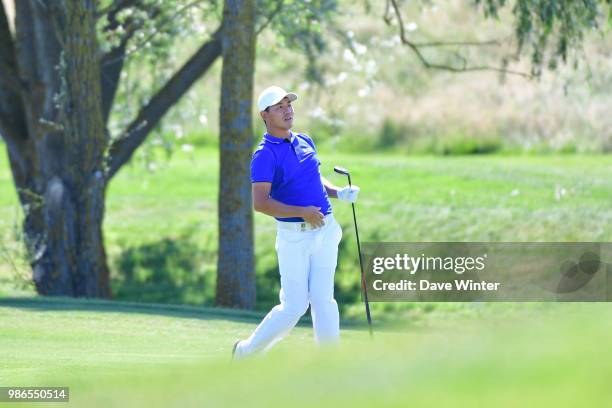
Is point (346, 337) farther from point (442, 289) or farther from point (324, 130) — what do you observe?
point (324, 130)

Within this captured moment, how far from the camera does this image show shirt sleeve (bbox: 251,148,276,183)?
9961 mm

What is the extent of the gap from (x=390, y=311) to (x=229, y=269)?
12.4 ft

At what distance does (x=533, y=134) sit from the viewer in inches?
1264

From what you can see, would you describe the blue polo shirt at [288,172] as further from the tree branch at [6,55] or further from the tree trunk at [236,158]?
the tree branch at [6,55]

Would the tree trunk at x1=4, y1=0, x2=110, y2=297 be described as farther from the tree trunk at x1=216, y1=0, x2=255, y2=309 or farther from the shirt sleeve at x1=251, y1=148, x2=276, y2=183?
the shirt sleeve at x1=251, y1=148, x2=276, y2=183

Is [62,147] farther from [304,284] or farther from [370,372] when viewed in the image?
[370,372]

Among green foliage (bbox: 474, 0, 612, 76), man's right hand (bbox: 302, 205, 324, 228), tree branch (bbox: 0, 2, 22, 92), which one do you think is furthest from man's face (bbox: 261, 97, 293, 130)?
tree branch (bbox: 0, 2, 22, 92)

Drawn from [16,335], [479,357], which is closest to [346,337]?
[16,335]

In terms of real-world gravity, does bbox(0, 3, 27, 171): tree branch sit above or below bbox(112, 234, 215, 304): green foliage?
above

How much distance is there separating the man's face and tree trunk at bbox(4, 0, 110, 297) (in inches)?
352

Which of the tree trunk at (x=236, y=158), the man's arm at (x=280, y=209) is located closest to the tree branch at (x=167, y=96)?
the tree trunk at (x=236, y=158)

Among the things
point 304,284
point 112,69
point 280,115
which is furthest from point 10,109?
point 304,284

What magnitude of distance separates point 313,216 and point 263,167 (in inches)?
19.4

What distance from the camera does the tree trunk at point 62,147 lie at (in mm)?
18969
